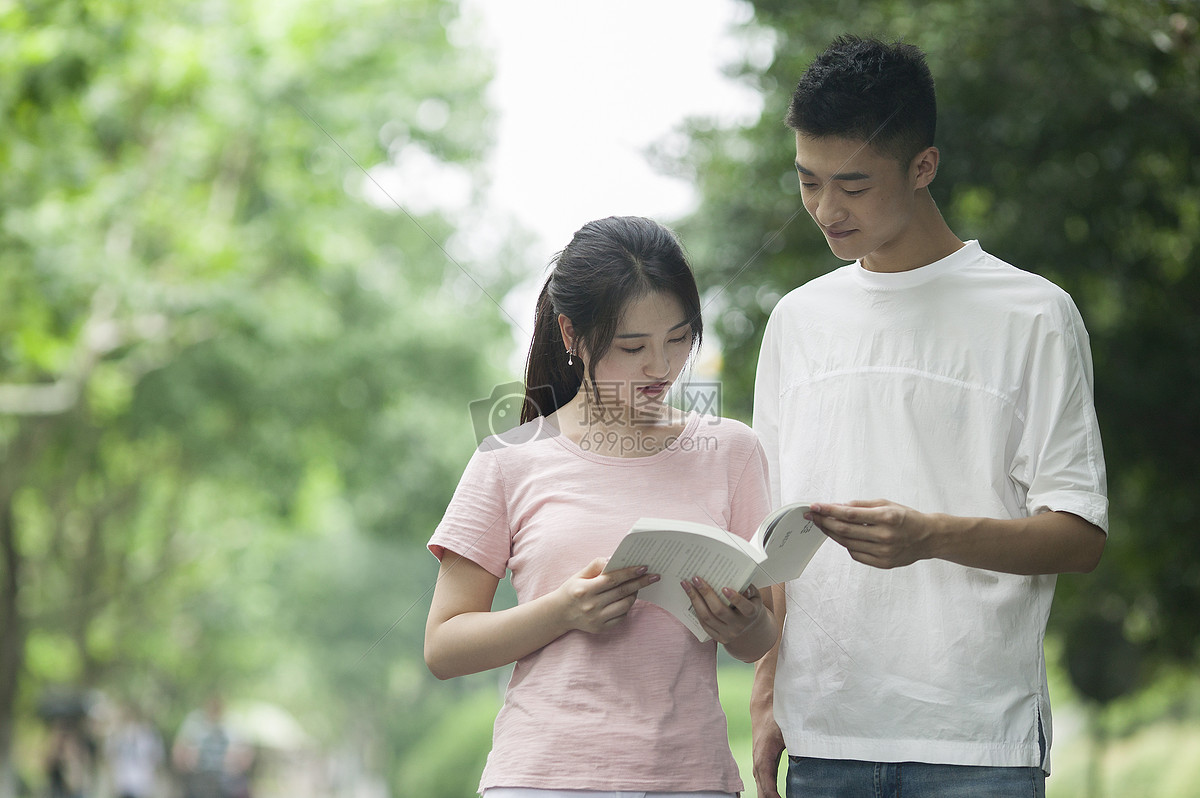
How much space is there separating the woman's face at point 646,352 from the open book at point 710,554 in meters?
0.34

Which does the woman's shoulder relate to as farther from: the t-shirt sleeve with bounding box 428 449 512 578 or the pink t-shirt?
the t-shirt sleeve with bounding box 428 449 512 578

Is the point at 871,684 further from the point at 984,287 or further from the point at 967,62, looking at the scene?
the point at 967,62

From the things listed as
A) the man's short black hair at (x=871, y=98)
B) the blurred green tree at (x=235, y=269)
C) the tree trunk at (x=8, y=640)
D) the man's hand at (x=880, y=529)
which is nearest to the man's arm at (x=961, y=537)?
the man's hand at (x=880, y=529)

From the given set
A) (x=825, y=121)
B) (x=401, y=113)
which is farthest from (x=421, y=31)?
(x=825, y=121)

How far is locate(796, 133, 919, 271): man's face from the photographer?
6.69ft

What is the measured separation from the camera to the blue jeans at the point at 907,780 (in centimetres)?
190

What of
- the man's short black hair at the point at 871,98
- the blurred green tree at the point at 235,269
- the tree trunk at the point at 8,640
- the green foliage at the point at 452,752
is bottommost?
the green foliage at the point at 452,752

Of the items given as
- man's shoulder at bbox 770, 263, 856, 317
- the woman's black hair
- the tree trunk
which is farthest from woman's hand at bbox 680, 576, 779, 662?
the tree trunk

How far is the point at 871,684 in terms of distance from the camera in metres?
2.00

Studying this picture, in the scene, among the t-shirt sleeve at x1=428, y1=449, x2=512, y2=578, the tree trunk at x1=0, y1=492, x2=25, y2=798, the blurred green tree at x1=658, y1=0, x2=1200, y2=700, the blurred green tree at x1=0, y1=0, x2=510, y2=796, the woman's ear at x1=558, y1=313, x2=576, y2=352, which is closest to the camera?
the t-shirt sleeve at x1=428, y1=449, x2=512, y2=578

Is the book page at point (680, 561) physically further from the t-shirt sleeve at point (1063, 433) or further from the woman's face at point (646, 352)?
the t-shirt sleeve at point (1063, 433)

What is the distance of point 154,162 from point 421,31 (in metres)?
2.66

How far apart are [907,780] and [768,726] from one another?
0.30 meters

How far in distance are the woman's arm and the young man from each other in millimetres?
345
